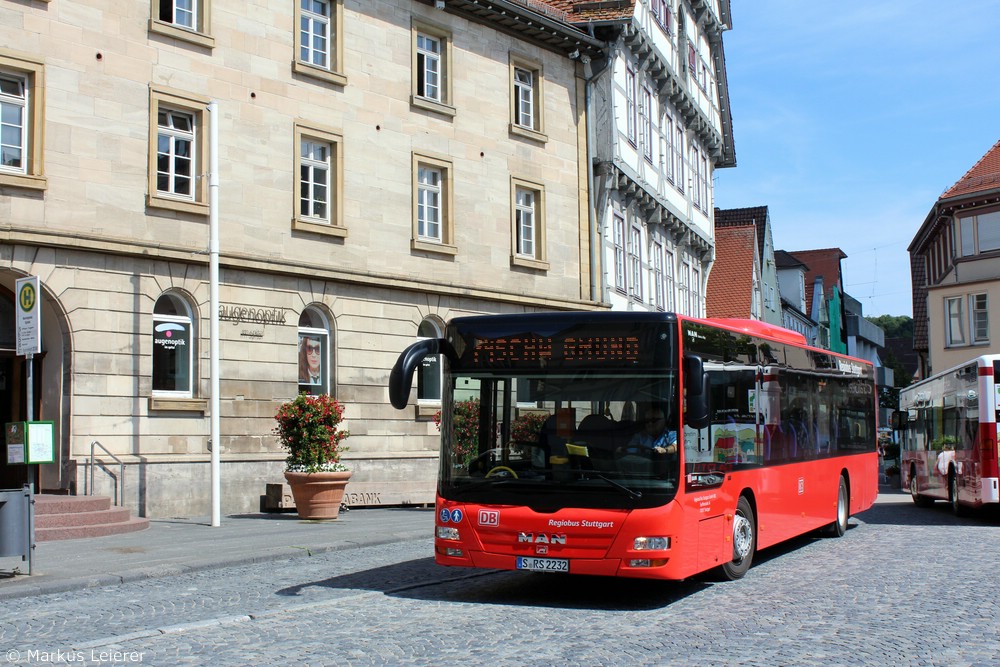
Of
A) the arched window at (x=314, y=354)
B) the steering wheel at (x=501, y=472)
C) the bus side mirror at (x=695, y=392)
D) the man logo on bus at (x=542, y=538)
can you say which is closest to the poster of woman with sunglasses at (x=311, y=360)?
the arched window at (x=314, y=354)

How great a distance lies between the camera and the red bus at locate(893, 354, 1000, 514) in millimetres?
17703

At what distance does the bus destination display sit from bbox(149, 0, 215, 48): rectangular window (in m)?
12.8

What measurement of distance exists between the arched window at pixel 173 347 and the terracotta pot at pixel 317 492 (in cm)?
293

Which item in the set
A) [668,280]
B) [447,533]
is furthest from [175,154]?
[668,280]

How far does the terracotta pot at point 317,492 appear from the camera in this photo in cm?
1919

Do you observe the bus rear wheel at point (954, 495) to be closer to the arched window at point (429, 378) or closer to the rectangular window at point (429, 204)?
the arched window at point (429, 378)

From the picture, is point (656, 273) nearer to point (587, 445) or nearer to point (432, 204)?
point (432, 204)

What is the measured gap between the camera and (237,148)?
21938mm

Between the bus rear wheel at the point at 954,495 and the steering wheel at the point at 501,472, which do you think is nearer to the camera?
the steering wheel at the point at 501,472

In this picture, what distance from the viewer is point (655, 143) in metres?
35.7

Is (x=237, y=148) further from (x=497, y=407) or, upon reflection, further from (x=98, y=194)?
(x=497, y=407)

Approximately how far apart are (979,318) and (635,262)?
19374mm

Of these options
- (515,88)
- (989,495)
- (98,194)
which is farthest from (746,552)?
(515,88)

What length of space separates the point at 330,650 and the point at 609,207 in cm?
2398
